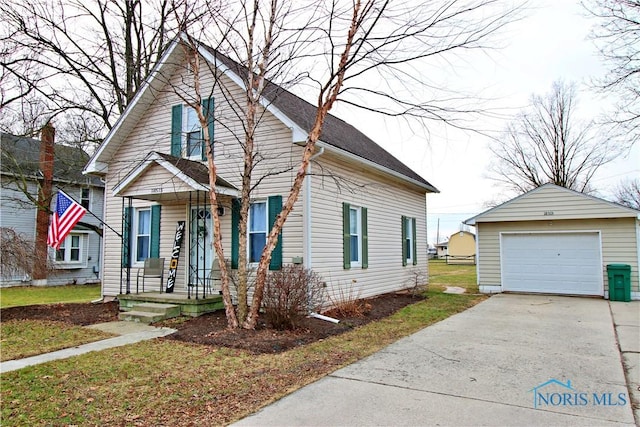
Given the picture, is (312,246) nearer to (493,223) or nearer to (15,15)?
(493,223)

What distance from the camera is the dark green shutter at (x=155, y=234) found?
1121cm

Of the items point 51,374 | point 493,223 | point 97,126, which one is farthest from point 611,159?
point 51,374

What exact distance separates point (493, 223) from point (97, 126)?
1601cm

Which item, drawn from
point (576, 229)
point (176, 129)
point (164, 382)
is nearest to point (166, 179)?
point (176, 129)

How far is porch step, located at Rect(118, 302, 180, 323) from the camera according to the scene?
8.91 meters

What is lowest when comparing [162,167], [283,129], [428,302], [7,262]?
[428,302]

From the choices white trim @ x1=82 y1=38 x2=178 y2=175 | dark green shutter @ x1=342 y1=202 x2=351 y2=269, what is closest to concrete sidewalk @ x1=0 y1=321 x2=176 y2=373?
dark green shutter @ x1=342 y1=202 x2=351 y2=269

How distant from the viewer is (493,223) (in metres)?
14.7

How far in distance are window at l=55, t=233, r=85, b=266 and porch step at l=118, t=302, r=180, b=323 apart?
16.2m

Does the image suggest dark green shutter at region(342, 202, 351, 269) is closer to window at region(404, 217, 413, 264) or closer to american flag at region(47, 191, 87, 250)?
window at region(404, 217, 413, 264)

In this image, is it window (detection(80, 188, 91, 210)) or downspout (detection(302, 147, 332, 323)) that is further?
window (detection(80, 188, 91, 210))

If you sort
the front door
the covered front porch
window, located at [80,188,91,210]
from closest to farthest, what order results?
the covered front porch, the front door, window, located at [80,188,91,210]

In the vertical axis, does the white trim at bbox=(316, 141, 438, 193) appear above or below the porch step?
above

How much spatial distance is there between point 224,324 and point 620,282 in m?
11.3
